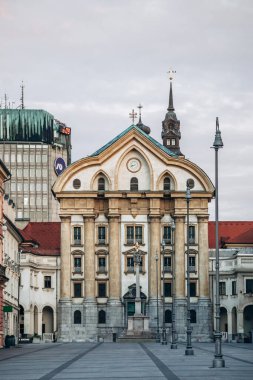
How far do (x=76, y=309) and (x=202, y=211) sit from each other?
74.2 feet

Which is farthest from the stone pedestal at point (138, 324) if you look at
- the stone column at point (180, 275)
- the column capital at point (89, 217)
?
the column capital at point (89, 217)

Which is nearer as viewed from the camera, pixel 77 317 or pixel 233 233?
pixel 77 317

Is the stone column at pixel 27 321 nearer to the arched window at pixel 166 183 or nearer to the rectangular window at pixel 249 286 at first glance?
the arched window at pixel 166 183

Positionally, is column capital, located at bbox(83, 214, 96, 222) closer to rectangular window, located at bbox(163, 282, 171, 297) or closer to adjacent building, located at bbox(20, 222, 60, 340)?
adjacent building, located at bbox(20, 222, 60, 340)

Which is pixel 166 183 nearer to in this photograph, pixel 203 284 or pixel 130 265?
pixel 130 265

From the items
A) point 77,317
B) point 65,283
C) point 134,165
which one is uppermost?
point 134,165

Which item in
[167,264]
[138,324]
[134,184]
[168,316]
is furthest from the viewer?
[134,184]

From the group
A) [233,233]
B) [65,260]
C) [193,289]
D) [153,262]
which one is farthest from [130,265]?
[233,233]

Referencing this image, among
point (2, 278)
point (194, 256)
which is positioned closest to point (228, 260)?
point (194, 256)

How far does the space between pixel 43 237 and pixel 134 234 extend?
21.4m

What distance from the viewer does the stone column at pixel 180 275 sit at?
489ft

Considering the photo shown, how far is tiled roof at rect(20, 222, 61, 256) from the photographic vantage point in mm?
155500

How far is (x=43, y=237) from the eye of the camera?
167875 mm

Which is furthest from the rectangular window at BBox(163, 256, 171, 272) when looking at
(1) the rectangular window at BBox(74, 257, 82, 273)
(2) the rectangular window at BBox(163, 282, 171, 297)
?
(1) the rectangular window at BBox(74, 257, 82, 273)
